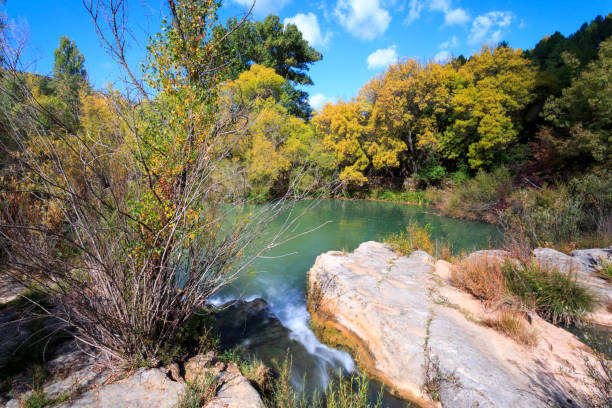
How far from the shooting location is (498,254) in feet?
18.4

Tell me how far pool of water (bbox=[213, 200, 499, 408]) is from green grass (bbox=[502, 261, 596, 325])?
2.14 m

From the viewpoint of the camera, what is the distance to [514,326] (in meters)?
3.68

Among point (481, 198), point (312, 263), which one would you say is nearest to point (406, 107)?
point (481, 198)

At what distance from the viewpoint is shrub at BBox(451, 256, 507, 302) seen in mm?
4367

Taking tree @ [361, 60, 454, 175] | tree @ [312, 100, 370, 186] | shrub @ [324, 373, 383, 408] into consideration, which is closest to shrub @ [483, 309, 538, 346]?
shrub @ [324, 373, 383, 408]

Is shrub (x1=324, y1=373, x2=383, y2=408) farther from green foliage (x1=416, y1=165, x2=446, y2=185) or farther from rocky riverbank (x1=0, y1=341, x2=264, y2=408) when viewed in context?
green foliage (x1=416, y1=165, x2=446, y2=185)

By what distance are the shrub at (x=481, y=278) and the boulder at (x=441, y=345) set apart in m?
0.20

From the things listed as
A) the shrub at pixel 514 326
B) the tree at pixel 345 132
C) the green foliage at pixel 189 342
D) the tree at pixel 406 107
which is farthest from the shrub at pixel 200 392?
the tree at pixel 406 107

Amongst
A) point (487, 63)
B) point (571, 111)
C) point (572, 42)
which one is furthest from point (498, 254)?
point (572, 42)

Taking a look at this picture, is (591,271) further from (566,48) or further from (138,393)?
(566,48)

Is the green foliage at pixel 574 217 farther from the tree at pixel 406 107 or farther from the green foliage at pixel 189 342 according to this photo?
the tree at pixel 406 107

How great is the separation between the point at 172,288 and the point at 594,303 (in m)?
6.46

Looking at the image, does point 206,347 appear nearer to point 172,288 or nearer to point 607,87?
point 172,288

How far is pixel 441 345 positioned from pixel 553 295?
2426 mm
